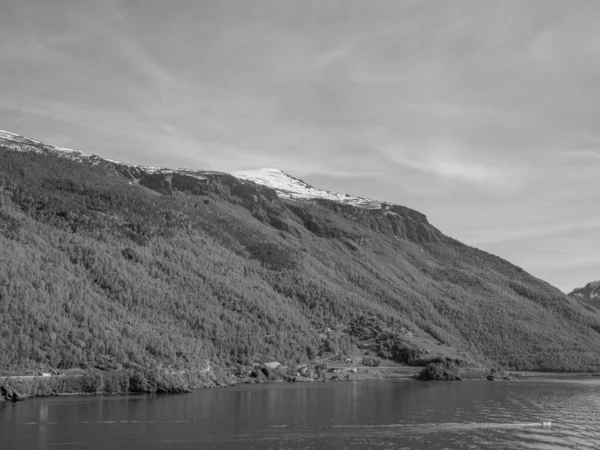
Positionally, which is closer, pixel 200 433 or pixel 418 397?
pixel 200 433

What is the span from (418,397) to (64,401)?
85.3 m

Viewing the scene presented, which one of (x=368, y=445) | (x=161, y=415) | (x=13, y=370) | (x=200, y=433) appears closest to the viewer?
(x=368, y=445)

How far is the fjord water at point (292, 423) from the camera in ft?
324

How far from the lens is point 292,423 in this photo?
4614 inches

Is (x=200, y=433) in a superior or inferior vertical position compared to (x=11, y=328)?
inferior

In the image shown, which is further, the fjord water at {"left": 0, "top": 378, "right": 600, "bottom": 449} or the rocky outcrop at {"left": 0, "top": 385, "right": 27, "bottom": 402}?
the rocky outcrop at {"left": 0, "top": 385, "right": 27, "bottom": 402}

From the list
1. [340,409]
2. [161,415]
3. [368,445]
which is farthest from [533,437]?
[161,415]

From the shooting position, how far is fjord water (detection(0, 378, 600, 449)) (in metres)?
98.8

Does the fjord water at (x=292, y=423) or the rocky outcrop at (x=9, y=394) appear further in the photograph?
the rocky outcrop at (x=9, y=394)

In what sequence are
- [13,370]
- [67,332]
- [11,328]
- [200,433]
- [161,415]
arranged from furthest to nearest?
[67,332], [11,328], [13,370], [161,415], [200,433]

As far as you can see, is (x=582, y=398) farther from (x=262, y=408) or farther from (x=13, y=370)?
(x=13, y=370)

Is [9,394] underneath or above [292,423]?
above

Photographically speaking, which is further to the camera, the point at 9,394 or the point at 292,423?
the point at 9,394

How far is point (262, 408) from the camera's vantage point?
140 metres
